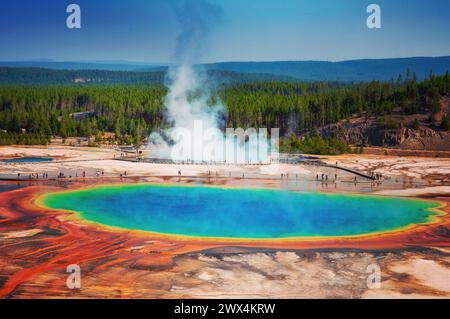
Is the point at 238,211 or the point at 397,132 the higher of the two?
the point at 397,132

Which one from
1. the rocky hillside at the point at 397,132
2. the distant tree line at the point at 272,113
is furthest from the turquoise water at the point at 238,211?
the rocky hillside at the point at 397,132

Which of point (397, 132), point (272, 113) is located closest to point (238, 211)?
point (397, 132)

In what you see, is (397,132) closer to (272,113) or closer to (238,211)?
(272,113)

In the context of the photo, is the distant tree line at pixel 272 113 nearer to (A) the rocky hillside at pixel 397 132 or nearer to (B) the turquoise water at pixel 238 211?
(A) the rocky hillside at pixel 397 132

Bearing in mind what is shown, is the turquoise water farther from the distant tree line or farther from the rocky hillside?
the rocky hillside

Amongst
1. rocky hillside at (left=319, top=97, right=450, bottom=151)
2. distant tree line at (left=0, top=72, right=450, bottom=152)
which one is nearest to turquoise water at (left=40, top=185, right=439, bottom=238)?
distant tree line at (left=0, top=72, right=450, bottom=152)

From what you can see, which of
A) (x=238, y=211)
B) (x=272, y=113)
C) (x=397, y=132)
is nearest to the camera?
(x=238, y=211)

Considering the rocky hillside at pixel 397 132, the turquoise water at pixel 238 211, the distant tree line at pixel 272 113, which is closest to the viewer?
the turquoise water at pixel 238 211
